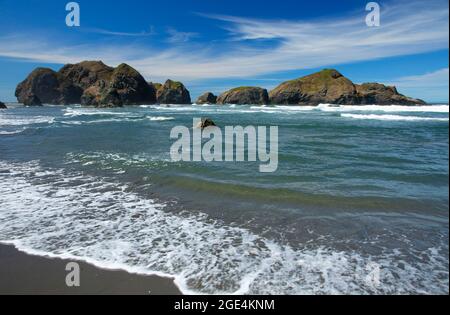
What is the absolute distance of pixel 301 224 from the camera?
7938 millimetres

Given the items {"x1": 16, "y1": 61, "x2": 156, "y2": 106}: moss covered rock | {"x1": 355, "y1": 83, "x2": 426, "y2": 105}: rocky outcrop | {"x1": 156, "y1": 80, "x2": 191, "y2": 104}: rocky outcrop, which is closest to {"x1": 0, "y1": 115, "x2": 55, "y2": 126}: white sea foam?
{"x1": 16, "y1": 61, "x2": 156, "y2": 106}: moss covered rock

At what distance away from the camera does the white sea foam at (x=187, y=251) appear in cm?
523

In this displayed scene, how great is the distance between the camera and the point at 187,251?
6.62 m

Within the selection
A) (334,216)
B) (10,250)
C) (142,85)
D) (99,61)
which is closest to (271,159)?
(334,216)

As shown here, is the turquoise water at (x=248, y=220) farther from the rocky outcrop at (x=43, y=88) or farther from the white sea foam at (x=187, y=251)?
the rocky outcrop at (x=43, y=88)

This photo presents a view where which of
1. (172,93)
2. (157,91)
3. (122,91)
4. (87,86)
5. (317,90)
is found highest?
(87,86)

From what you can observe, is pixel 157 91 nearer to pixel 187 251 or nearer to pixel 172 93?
pixel 172 93

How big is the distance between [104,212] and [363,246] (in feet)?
22.5

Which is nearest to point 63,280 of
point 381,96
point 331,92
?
point 381,96

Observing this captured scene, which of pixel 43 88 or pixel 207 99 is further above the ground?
pixel 43 88

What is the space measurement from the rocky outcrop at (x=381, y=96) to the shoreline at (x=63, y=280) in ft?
407

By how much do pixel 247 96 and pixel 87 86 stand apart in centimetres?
8788

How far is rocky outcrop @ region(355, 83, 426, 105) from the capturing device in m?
111

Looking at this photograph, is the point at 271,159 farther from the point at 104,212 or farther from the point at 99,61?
the point at 99,61
